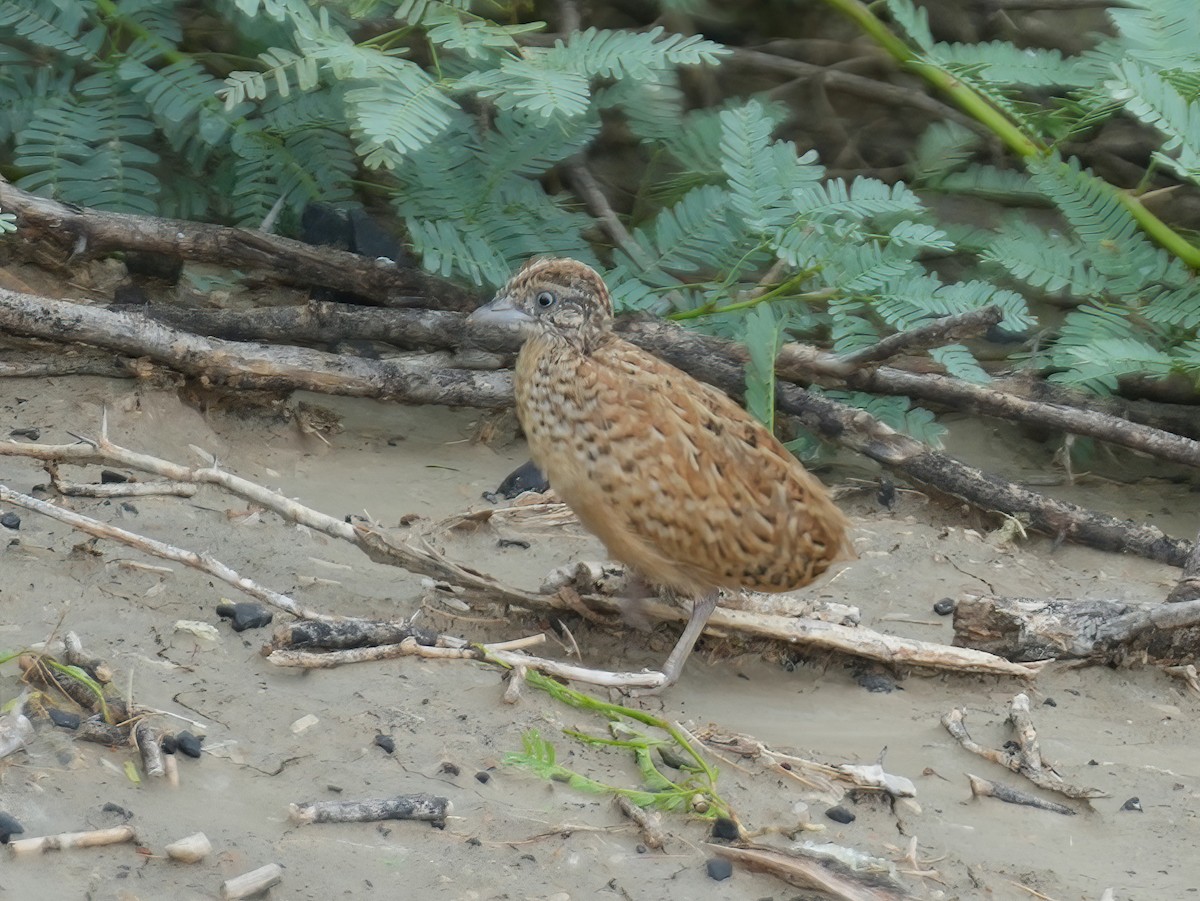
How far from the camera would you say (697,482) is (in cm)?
452

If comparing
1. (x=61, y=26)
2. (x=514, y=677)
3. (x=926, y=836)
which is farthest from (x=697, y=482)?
(x=61, y=26)

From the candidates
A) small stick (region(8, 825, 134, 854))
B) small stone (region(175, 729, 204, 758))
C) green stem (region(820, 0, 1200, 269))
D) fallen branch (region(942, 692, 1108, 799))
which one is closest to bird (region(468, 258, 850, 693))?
fallen branch (region(942, 692, 1108, 799))

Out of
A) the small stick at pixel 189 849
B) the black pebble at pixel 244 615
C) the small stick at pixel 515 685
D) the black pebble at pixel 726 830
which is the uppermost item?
the small stick at pixel 189 849

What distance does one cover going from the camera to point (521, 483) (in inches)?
229

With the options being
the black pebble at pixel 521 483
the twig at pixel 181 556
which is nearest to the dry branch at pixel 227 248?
the black pebble at pixel 521 483

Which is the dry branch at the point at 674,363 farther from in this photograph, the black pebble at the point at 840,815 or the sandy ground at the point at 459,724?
A: the black pebble at the point at 840,815

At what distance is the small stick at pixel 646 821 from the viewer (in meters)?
3.45

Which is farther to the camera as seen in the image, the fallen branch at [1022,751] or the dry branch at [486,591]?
the dry branch at [486,591]

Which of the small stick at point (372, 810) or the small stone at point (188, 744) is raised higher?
the small stone at point (188, 744)

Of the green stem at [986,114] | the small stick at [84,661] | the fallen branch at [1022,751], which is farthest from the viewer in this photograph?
the green stem at [986,114]

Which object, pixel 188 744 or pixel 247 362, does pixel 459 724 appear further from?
pixel 247 362

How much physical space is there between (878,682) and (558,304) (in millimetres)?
1602

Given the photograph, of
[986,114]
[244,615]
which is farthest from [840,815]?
[986,114]

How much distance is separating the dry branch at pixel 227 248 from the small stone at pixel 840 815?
9.90 feet
